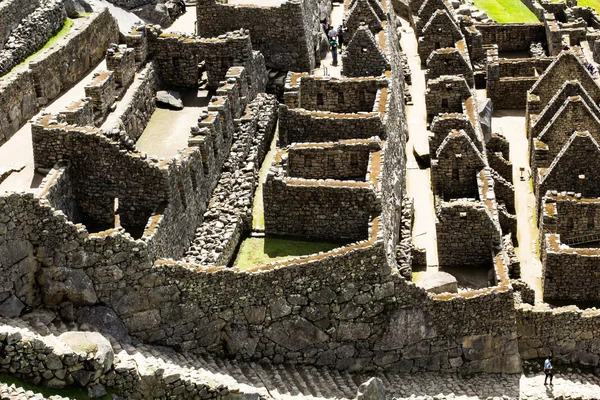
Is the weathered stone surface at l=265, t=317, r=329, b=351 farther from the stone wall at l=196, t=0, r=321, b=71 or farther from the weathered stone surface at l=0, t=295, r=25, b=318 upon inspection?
the stone wall at l=196, t=0, r=321, b=71

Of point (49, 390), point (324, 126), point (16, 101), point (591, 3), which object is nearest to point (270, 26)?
point (324, 126)

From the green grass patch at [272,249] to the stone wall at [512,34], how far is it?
33534 millimetres

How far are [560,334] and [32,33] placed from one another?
72.6 feet

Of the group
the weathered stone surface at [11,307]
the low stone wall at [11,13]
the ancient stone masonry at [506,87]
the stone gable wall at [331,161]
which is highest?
the low stone wall at [11,13]

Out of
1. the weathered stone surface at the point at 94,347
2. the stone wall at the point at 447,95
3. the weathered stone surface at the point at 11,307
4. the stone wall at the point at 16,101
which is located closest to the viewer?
the weathered stone surface at the point at 94,347

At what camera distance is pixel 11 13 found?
59.2 meters

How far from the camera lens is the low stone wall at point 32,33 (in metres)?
57.2

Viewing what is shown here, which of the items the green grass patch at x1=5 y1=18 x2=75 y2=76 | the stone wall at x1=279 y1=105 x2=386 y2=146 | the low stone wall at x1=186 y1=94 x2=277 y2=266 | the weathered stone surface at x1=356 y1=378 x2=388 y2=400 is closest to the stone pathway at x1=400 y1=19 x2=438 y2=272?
the stone wall at x1=279 y1=105 x2=386 y2=146

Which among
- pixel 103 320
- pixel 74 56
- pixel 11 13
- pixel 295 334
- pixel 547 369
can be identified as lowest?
pixel 547 369

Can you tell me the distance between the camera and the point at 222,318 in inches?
1964

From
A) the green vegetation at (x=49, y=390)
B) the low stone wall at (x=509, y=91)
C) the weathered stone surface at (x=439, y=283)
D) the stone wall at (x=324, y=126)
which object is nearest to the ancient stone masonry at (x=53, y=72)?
the stone wall at (x=324, y=126)

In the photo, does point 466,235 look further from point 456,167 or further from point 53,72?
point 53,72

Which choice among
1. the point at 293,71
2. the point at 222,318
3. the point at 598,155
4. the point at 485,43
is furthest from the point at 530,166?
the point at 222,318

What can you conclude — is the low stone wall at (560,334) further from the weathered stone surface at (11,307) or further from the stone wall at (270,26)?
the weathered stone surface at (11,307)
